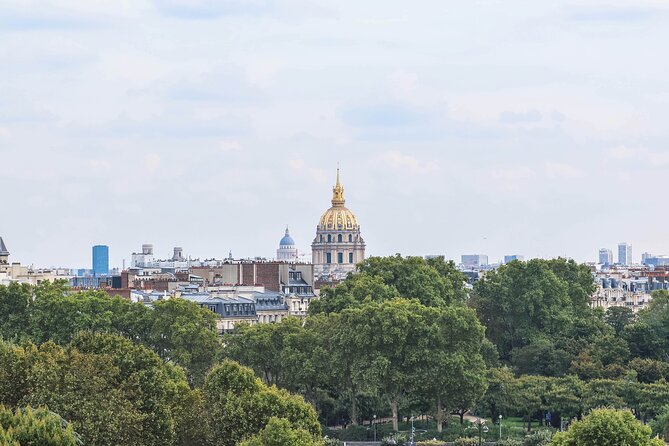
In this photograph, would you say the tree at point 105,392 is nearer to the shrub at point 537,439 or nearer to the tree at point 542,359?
the shrub at point 537,439

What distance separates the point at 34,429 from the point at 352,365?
3438 cm

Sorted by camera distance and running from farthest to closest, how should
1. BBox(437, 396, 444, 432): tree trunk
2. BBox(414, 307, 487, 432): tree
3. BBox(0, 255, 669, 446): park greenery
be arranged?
BBox(414, 307, 487, 432): tree
BBox(437, 396, 444, 432): tree trunk
BBox(0, 255, 669, 446): park greenery

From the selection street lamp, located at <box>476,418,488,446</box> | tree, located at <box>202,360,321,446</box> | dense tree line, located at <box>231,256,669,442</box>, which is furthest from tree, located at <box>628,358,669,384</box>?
tree, located at <box>202,360,321,446</box>

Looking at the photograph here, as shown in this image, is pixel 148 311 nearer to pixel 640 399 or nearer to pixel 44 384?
pixel 640 399

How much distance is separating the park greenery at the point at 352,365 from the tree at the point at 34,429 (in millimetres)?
68

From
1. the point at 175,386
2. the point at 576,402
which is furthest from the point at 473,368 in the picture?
the point at 175,386

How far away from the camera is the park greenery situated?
65500 mm

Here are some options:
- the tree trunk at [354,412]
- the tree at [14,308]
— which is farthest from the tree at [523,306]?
the tree at [14,308]

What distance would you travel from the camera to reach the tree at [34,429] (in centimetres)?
5638

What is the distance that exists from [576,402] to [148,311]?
23417mm

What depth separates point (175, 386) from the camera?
227 ft

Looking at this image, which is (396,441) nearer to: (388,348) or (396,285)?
(388,348)

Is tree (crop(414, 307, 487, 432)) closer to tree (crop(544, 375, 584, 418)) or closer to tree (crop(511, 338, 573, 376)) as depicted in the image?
tree (crop(544, 375, 584, 418))

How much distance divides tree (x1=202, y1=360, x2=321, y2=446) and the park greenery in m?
0.07
